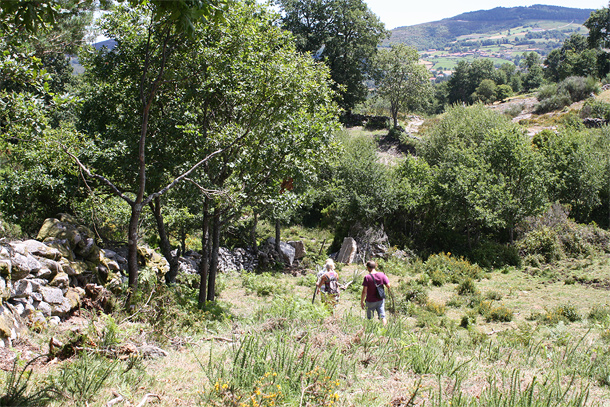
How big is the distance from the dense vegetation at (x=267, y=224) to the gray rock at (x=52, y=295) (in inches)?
22.1

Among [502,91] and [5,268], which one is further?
[502,91]

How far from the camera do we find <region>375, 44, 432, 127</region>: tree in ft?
120

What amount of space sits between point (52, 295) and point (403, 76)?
36.4m

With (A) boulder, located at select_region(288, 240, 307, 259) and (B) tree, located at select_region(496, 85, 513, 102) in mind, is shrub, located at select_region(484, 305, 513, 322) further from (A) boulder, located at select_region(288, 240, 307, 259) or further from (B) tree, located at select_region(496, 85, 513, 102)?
(B) tree, located at select_region(496, 85, 513, 102)

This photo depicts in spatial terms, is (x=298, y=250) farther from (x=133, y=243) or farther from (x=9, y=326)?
(x=9, y=326)

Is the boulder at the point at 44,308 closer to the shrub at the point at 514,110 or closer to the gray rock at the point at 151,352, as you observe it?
the gray rock at the point at 151,352

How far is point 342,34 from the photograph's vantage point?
40562 millimetres

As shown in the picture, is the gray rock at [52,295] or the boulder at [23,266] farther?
the gray rock at [52,295]

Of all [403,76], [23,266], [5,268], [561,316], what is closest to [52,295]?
[23,266]

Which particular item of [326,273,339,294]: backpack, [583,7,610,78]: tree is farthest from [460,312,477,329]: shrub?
[583,7,610,78]: tree

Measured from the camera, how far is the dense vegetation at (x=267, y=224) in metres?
4.63

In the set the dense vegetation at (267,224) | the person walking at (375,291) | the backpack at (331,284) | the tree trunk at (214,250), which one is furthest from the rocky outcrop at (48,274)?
the person walking at (375,291)

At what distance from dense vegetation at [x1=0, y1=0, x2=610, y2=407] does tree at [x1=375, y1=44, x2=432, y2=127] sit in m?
15.4

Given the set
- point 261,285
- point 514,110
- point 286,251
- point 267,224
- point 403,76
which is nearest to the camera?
point 261,285
